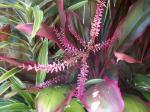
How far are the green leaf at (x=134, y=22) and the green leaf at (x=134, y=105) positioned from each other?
0.14m

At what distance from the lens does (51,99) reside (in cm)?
65

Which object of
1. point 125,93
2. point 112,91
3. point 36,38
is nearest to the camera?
point 112,91

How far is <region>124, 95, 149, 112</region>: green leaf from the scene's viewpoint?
0.66 m

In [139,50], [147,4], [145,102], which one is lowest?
[145,102]

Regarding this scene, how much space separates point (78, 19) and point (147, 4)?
175mm

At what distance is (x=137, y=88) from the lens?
775 millimetres

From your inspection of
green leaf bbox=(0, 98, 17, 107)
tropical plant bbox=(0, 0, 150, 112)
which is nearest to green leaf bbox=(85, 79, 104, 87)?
tropical plant bbox=(0, 0, 150, 112)

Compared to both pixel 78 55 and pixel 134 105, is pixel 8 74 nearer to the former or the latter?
pixel 78 55

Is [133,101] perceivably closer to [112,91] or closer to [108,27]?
[112,91]

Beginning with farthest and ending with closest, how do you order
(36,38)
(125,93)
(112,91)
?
1. (36,38)
2. (125,93)
3. (112,91)

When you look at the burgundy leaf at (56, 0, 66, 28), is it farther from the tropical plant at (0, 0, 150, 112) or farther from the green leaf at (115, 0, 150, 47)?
the green leaf at (115, 0, 150, 47)

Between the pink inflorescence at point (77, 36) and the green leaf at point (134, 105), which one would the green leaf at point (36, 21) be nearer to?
the pink inflorescence at point (77, 36)

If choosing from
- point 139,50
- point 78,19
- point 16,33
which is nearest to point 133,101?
point 139,50

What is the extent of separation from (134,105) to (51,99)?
0.62ft
